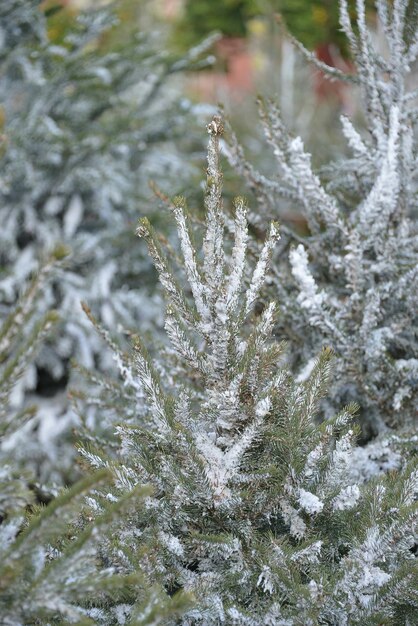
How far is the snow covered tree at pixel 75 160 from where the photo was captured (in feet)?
9.12

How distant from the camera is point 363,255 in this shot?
6.15ft

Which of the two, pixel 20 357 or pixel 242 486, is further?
pixel 242 486

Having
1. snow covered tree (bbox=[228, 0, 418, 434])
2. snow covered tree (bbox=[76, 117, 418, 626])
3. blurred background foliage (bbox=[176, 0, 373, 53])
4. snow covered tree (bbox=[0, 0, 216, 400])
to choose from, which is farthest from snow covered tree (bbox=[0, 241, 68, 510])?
blurred background foliage (bbox=[176, 0, 373, 53])

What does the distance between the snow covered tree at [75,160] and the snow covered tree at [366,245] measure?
1.09m

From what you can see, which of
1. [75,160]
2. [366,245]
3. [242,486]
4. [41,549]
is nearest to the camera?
[41,549]

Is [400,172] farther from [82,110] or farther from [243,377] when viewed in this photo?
[82,110]

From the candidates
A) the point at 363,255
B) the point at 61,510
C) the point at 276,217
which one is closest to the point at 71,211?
the point at 276,217

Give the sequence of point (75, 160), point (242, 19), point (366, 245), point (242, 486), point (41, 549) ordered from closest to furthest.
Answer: point (41, 549) < point (242, 486) < point (366, 245) < point (75, 160) < point (242, 19)

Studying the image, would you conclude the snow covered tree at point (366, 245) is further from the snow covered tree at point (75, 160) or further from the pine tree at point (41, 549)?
the snow covered tree at point (75, 160)

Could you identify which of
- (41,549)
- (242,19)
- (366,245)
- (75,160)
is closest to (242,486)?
(41,549)

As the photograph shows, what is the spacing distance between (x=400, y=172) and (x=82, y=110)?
1779mm

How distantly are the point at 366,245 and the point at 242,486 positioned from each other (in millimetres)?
759

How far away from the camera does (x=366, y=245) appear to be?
1740 mm

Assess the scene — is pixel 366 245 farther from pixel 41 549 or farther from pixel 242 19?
pixel 242 19
